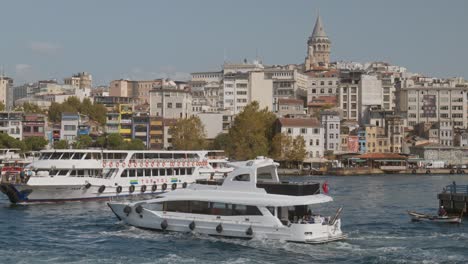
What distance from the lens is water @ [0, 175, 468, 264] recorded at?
28500 mm

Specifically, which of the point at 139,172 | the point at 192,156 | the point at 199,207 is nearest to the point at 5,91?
the point at 192,156

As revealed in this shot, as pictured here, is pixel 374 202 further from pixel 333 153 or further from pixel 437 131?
pixel 437 131

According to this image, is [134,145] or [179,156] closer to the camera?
[179,156]

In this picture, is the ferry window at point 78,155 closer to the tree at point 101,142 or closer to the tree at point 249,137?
the tree at point 249,137

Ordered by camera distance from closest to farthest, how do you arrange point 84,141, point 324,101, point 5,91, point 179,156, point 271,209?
point 271,209 < point 179,156 < point 84,141 < point 324,101 < point 5,91

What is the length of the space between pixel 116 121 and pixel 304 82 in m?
56.1

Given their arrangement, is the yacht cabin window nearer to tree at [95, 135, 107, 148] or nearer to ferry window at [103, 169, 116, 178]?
ferry window at [103, 169, 116, 178]

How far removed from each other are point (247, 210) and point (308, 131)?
78.6 metres

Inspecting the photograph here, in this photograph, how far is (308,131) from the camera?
110 meters

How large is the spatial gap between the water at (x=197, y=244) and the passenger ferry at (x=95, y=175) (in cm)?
552

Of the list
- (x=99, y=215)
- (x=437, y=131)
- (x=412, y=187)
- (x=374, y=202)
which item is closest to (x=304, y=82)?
(x=437, y=131)

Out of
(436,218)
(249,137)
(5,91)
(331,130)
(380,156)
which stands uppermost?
(5,91)

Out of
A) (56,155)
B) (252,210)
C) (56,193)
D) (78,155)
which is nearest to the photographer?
(252,210)

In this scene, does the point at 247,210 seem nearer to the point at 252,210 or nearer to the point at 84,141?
the point at 252,210
